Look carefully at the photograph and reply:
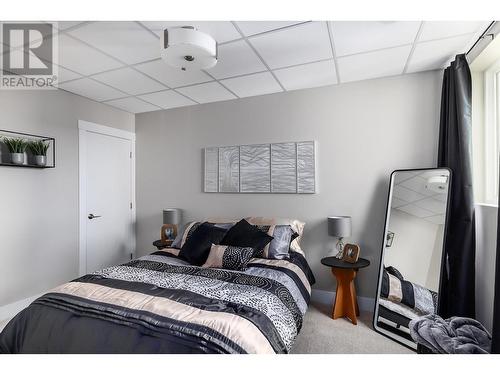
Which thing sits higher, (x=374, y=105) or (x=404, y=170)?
(x=374, y=105)

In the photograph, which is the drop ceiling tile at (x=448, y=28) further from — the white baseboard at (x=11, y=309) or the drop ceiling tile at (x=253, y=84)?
the white baseboard at (x=11, y=309)

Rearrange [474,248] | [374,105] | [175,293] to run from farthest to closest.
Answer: [374,105] → [474,248] → [175,293]

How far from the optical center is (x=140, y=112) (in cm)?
397

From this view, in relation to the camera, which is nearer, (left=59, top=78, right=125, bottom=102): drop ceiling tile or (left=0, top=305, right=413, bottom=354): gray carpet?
(left=0, top=305, right=413, bottom=354): gray carpet

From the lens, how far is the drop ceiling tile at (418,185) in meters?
2.39

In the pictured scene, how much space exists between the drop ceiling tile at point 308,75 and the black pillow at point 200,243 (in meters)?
1.73

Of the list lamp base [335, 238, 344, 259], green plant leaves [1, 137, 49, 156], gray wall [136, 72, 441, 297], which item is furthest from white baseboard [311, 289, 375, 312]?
green plant leaves [1, 137, 49, 156]

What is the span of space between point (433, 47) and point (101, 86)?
326 cm

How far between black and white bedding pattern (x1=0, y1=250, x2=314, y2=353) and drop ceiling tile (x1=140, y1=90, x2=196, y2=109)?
6.97 feet

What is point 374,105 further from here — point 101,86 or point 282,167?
point 101,86

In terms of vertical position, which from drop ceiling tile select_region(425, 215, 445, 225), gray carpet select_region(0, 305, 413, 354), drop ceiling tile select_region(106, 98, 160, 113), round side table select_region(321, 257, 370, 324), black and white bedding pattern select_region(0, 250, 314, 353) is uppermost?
drop ceiling tile select_region(106, 98, 160, 113)

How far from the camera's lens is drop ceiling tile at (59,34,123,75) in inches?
82.6

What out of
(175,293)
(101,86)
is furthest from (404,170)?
(101,86)

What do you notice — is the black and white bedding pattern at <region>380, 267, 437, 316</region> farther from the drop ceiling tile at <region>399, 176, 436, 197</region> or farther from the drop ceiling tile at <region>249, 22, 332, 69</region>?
the drop ceiling tile at <region>249, 22, 332, 69</region>
